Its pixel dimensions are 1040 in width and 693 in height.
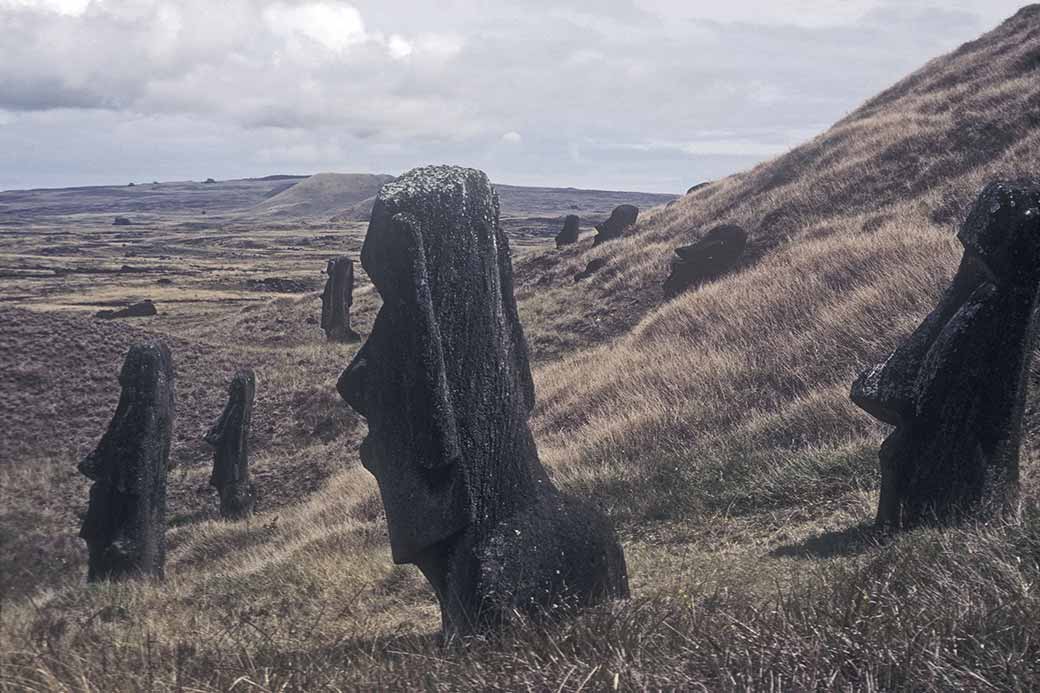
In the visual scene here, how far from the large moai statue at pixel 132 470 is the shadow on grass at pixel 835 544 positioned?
723 cm

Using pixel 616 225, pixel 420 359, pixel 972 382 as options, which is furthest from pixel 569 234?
pixel 420 359

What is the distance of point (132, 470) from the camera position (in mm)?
11180

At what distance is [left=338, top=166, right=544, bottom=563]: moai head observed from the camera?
209 inches

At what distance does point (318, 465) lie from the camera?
1984 centimetres

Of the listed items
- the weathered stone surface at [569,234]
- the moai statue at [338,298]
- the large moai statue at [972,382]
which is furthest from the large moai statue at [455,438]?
the weathered stone surface at [569,234]

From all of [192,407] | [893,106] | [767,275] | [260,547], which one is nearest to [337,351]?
[192,407]

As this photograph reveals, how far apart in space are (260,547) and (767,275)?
11.3m

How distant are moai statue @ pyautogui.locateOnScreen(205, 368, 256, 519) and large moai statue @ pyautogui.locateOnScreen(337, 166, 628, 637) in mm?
11906

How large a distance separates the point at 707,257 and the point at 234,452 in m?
13.4

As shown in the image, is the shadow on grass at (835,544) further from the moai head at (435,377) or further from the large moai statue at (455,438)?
the moai head at (435,377)

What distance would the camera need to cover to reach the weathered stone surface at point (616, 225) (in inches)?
1508

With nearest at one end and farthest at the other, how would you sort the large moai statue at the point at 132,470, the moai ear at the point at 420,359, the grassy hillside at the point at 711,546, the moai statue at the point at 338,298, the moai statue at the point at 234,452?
the grassy hillside at the point at 711,546 → the moai ear at the point at 420,359 → the large moai statue at the point at 132,470 → the moai statue at the point at 234,452 → the moai statue at the point at 338,298

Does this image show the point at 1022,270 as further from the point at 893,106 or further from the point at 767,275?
the point at 893,106

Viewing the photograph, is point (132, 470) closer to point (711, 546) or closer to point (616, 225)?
point (711, 546)
